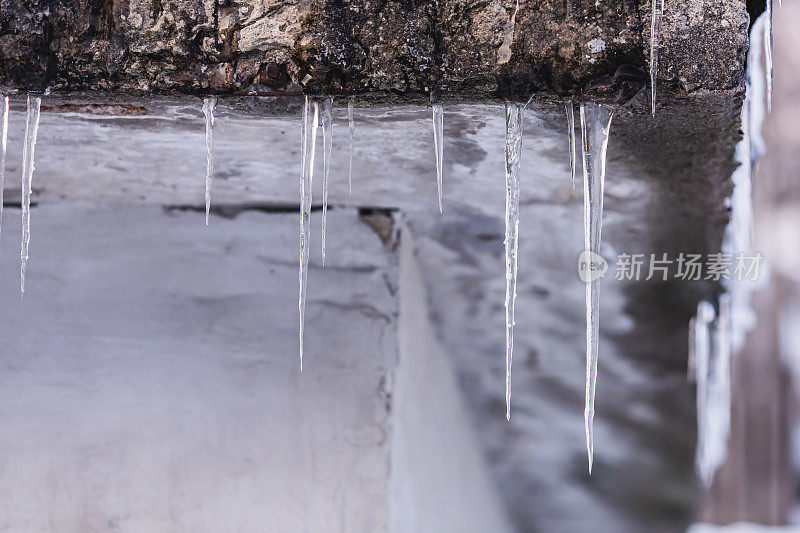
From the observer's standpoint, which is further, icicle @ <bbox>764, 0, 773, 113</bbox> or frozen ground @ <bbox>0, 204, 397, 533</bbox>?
frozen ground @ <bbox>0, 204, 397, 533</bbox>

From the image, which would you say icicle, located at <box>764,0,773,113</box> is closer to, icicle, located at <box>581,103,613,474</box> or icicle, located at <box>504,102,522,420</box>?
icicle, located at <box>581,103,613,474</box>

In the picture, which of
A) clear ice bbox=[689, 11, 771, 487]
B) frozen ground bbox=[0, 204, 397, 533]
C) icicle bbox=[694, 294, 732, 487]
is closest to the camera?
clear ice bbox=[689, 11, 771, 487]

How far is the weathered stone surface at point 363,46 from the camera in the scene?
758 millimetres

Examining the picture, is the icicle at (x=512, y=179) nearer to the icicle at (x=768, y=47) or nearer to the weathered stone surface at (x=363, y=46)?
the weathered stone surface at (x=363, y=46)

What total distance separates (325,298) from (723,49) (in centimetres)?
79

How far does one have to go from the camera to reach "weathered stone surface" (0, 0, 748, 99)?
0.76 m

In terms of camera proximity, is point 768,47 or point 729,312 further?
point 729,312

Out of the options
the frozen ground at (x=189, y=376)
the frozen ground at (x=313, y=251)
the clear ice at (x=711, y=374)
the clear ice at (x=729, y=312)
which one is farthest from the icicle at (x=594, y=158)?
the clear ice at (x=711, y=374)

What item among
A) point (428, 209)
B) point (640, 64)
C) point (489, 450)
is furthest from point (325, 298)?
point (489, 450)

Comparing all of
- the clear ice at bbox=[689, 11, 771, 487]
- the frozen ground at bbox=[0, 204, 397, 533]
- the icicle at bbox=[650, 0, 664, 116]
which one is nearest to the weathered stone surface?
the icicle at bbox=[650, 0, 664, 116]

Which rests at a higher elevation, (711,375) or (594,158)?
(594,158)

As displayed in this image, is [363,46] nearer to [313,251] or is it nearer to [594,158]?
[594,158]

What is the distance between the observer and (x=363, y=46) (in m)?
0.78

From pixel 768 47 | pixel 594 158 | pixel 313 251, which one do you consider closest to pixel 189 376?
pixel 313 251
